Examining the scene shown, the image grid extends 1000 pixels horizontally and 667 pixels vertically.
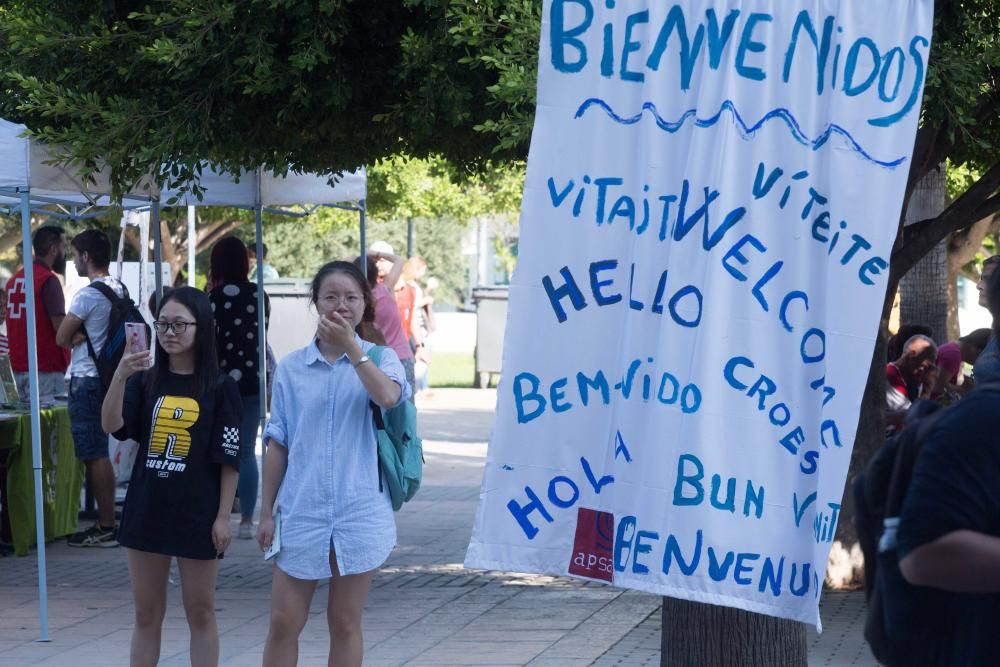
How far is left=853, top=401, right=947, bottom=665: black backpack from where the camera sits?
2807 millimetres

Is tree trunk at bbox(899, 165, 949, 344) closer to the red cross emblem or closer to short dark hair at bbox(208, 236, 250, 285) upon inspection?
short dark hair at bbox(208, 236, 250, 285)

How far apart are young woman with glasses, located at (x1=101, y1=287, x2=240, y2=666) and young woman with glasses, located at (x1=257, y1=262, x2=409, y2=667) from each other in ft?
1.03

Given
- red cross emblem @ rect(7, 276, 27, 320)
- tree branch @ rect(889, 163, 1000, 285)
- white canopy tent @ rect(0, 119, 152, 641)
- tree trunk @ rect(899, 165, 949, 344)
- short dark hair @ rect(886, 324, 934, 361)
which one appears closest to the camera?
white canopy tent @ rect(0, 119, 152, 641)

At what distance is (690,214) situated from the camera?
416 cm

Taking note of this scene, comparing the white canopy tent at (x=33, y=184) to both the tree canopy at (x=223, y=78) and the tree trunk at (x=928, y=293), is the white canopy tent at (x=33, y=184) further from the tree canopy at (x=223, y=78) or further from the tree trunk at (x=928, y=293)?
the tree trunk at (x=928, y=293)

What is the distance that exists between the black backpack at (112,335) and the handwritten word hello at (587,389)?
540 centimetres

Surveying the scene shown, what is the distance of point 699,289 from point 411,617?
404 centimetres

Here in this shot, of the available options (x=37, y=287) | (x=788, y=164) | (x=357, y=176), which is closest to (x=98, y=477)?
(x=37, y=287)

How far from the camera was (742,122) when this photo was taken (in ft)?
13.7

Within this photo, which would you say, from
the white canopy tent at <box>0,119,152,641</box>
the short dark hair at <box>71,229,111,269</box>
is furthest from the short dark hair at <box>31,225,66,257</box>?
the white canopy tent at <box>0,119,152,641</box>

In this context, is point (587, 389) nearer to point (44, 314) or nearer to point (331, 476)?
point (331, 476)

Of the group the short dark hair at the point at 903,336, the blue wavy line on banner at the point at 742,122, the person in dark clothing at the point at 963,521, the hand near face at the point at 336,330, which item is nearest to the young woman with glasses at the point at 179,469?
the hand near face at the point at 336,330

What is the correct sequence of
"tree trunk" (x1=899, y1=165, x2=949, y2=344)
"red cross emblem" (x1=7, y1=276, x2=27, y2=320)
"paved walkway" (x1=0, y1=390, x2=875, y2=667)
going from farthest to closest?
"tree trunk" (x1=899, y1=165, x2=949, y2=344) → "red cross emblem" (x1=7, y1=276, x2=27, y2=320) → "paved walkway" (x1=0, y1=390, x2=875, y2=667)

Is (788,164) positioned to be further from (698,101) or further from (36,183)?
(36,183)
